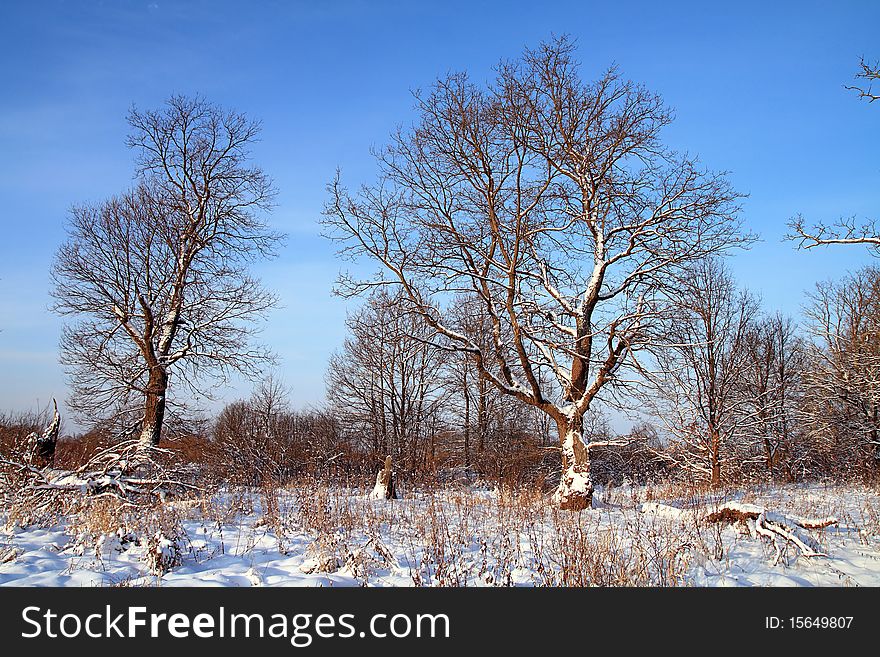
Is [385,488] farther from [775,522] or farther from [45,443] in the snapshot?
[775,522]

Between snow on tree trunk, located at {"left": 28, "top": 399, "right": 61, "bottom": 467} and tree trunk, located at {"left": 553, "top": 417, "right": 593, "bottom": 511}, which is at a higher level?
snow on tree trunk, located at {"left": 28, "top": 399, "right": 61, "bottom": 467}

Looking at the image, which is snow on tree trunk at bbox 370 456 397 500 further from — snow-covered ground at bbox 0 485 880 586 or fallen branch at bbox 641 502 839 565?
fallen branch at bbox 641 502 839 565

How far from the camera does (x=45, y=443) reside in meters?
10.4

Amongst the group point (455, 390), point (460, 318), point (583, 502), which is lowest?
point (583, 502)

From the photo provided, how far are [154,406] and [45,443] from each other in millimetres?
5019

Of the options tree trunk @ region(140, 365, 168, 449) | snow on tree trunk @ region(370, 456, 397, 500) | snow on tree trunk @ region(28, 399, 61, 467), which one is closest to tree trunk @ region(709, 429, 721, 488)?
snow on tree trunk @ region(370, 456, 397, 500)

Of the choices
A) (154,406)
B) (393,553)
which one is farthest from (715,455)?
(154,406)

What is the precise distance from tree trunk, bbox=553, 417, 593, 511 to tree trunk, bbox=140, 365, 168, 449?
10.9 m

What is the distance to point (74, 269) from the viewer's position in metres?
16.5

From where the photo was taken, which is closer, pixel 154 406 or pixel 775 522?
pixel 775 522

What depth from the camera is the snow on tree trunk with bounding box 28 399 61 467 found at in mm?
9961
